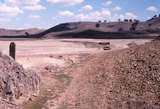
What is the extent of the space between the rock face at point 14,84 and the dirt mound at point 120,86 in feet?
6.11

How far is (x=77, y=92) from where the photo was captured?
2291 cm

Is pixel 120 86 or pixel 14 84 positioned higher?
pixel 14 84

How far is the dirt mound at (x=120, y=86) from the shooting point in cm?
1925

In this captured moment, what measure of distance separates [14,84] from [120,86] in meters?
5.93

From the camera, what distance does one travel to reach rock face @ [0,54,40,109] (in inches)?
744

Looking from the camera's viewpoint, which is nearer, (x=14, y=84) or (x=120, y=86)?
(x=14, y=84)

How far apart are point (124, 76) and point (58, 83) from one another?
14.8ft

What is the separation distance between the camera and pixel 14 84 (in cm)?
2030

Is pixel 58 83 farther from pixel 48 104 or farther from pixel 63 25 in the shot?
pixel 63 25

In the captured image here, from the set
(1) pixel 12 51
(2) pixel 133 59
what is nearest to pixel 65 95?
(2) pixel 133 59

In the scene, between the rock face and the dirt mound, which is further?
the dirt mound

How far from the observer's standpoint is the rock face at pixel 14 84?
18891mm

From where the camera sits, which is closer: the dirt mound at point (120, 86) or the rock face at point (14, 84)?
the rock face at point (14, 84)

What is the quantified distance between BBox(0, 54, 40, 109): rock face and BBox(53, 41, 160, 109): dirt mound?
1.86 meters
